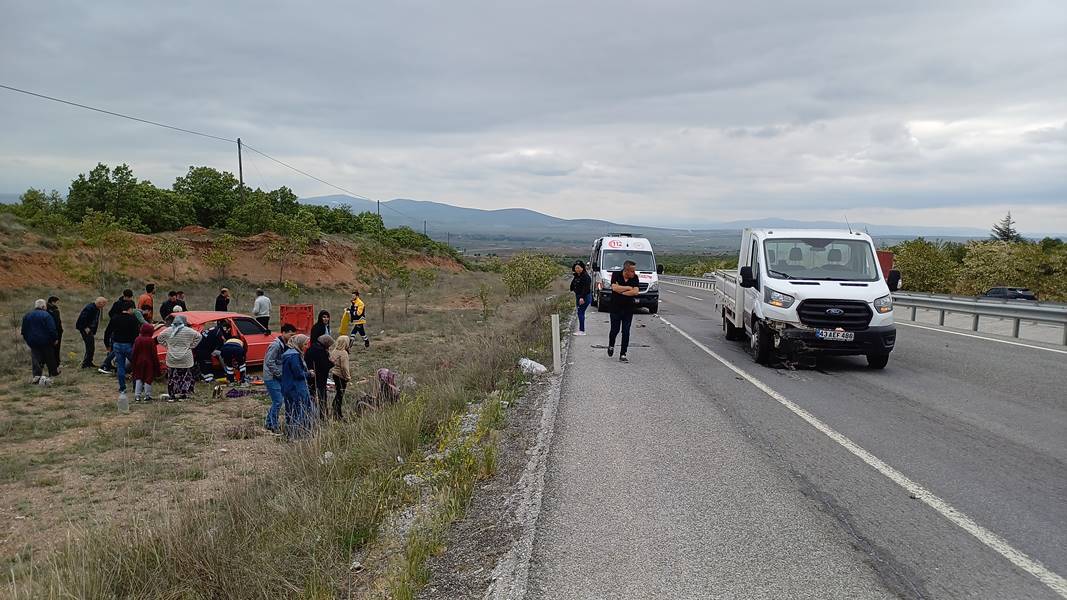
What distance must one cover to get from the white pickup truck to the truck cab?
10.4 m

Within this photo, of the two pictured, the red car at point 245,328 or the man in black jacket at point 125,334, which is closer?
the man in black jacket at point 125,334

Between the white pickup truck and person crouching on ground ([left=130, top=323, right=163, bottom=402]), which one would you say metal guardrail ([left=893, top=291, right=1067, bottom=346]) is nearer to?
the white pickup truck

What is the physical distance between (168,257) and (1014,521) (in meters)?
39.0

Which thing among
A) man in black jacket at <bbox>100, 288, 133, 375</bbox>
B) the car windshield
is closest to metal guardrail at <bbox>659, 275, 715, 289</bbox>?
the car windshield

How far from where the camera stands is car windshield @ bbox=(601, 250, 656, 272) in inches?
958

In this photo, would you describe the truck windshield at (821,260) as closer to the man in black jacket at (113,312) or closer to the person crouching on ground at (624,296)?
the person crouching on ground at (624,296)

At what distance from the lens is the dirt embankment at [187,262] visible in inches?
1314

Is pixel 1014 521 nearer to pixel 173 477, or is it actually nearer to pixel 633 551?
pixel 633 551

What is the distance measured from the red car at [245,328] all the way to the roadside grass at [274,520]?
6.00 meters

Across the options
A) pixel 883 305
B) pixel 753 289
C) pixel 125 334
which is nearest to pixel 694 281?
pixel 753 289

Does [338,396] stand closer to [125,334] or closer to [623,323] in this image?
[623,323]

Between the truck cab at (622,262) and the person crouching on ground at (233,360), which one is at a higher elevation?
the truck cab at (622,262)

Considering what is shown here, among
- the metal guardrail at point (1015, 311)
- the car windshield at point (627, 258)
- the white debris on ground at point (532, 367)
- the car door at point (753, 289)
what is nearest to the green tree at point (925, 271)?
the car windshield at point (627, 258)

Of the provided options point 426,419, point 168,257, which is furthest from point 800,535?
point 168,257
